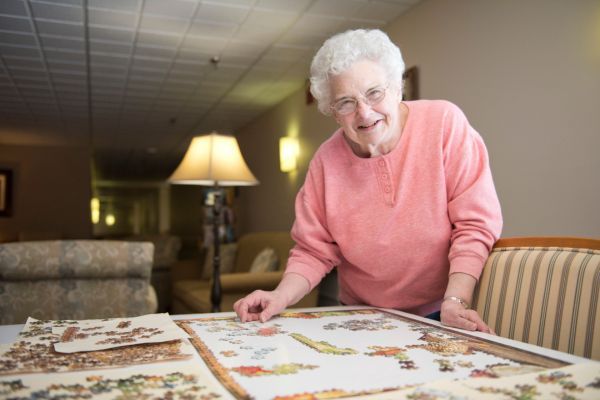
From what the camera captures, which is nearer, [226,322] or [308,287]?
[226,322]

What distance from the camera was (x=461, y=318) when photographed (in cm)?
120

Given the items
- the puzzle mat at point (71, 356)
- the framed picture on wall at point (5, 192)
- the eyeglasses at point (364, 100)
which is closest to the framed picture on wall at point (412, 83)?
the eyeglasses at point (364, 100)

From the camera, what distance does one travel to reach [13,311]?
2.65 m

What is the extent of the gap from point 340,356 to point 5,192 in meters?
10.1

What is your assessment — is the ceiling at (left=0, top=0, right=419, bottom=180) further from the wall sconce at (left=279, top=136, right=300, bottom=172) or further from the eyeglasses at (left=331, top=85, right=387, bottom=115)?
the eyeglasses at (left=331, top=85, right=387, bottom=115)

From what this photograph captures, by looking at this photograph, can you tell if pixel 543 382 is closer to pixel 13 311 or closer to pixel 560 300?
pixel 560 300

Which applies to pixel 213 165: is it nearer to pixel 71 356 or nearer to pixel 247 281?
pixel 247 281

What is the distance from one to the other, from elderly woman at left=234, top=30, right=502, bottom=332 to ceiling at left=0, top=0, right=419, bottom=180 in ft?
8.27

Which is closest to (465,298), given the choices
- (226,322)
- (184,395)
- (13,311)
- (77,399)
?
(226,322)

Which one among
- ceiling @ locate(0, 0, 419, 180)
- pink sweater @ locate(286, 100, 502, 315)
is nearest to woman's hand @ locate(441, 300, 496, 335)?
pink sweater @ locate(286, 100, 502, 315)

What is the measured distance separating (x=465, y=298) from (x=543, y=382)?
55cm

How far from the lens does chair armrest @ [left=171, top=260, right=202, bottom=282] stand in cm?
666

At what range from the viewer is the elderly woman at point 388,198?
1.39 metres

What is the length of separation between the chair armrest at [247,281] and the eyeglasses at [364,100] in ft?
9.67
